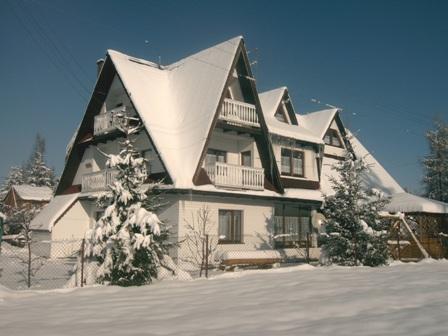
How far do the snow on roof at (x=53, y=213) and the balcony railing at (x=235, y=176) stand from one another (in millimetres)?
7969

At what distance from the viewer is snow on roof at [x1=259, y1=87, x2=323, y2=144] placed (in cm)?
2369

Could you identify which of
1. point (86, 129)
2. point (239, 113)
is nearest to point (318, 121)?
point (239, 113)

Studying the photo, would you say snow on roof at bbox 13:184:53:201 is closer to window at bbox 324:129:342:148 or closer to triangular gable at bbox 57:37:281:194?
triangular gable at bbox 57:37:281:194

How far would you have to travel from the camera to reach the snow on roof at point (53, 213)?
22.5 meters

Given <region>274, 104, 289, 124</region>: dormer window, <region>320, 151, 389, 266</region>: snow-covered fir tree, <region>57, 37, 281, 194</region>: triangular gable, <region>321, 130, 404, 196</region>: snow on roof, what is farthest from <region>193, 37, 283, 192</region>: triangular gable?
<region>321, 130, 404, 196</region>: snow on roof

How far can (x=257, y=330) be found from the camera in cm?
622

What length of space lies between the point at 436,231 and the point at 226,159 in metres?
11.8

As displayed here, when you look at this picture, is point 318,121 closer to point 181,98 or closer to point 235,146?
point 235,146

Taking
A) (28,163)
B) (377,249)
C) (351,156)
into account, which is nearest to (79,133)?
(351,156)

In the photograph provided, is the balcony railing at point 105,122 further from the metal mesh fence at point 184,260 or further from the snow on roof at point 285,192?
the metal mesh fence at point 184,260

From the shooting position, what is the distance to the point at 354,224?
674 inches

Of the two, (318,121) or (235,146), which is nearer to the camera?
(235,146)

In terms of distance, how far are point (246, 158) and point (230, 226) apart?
386 cm

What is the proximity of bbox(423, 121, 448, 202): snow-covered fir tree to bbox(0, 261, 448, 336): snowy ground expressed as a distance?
3654 centimetres
